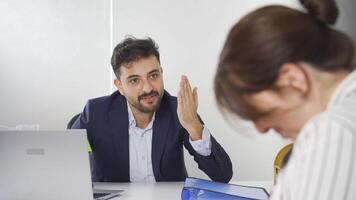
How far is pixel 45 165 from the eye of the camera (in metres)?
1.48

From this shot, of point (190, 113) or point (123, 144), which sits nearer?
point (190, 113)

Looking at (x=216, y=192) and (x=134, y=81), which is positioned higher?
(x=134, y=81)

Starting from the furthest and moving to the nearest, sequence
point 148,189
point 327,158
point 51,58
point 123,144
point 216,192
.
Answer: point 51,58 → point 123,144 → point 148,189 → point 216,192 → point 327,158

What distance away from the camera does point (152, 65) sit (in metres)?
→ 2.18

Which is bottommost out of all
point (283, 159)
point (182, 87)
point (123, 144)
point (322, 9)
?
point (123, 144)

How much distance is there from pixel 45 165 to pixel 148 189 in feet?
1.65

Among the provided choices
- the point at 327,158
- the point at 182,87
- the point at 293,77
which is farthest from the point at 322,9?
the point at 182,87

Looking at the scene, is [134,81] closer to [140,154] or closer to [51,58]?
[140,154]

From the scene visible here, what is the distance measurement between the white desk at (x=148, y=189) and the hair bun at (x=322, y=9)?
1.06m

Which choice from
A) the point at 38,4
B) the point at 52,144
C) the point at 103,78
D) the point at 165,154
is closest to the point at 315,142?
the point at 52,144

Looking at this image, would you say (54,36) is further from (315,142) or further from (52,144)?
(315,142)

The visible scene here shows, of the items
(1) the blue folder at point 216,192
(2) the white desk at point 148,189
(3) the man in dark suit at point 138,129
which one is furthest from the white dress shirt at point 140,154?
(1) the blue folder at point 216,192

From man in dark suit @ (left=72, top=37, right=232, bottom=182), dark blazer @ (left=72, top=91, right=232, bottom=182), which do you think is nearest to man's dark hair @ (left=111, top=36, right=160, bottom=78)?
man in dark suit @ (left=72, top=37, right=232, bottom=182)

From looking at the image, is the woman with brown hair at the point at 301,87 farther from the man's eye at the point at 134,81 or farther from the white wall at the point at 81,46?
the white wall at the point at 81,46
